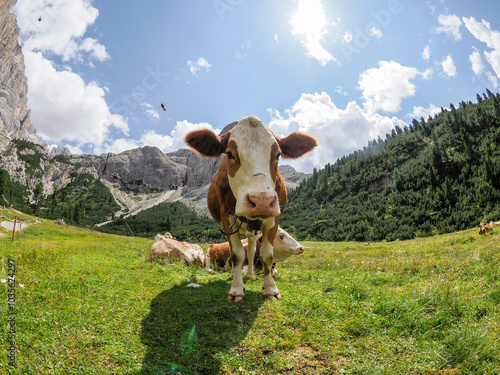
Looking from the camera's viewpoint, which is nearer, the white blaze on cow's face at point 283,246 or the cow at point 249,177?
the cow at point 249,177

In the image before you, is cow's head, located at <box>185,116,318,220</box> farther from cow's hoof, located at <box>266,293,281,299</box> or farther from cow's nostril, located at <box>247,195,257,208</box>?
cow's hoof, located at <box>266,293,281,299</box>

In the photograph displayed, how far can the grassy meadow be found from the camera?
317 centimetres

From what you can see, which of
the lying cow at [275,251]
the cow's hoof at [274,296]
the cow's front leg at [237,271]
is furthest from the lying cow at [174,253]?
the cow's hoof at [274,296]

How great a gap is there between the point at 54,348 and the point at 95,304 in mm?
1409

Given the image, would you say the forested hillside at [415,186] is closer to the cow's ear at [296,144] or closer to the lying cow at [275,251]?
the lying cow at [275,251]

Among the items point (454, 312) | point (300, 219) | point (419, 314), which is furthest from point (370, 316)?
point (300, 219)

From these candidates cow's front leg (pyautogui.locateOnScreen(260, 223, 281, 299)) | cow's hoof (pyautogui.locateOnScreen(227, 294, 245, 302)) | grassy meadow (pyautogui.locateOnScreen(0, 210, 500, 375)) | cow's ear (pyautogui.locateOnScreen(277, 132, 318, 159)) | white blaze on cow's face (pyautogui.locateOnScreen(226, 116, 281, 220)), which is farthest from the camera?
cow's ear (pyautogui.locateOnScreen(277, 132, 318, 159))

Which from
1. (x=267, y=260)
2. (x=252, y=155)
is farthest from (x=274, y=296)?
(x=252, y=155)

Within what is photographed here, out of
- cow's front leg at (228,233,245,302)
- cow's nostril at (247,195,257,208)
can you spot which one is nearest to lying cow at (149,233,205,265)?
cow's front leg at (228,233,245,302)

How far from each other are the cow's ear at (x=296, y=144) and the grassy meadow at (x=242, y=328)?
11.1 ft

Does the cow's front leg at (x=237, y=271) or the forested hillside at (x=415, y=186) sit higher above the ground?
the forested hillside at (x=415, y=186)

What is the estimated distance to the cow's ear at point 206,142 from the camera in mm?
6434

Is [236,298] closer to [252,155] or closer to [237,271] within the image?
[237,271]

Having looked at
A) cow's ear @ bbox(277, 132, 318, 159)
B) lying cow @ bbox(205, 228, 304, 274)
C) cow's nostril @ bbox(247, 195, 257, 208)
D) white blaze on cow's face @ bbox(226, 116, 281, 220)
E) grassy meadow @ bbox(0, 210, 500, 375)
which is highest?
cow's ear @ bbox(277, 132, 318, 159)
